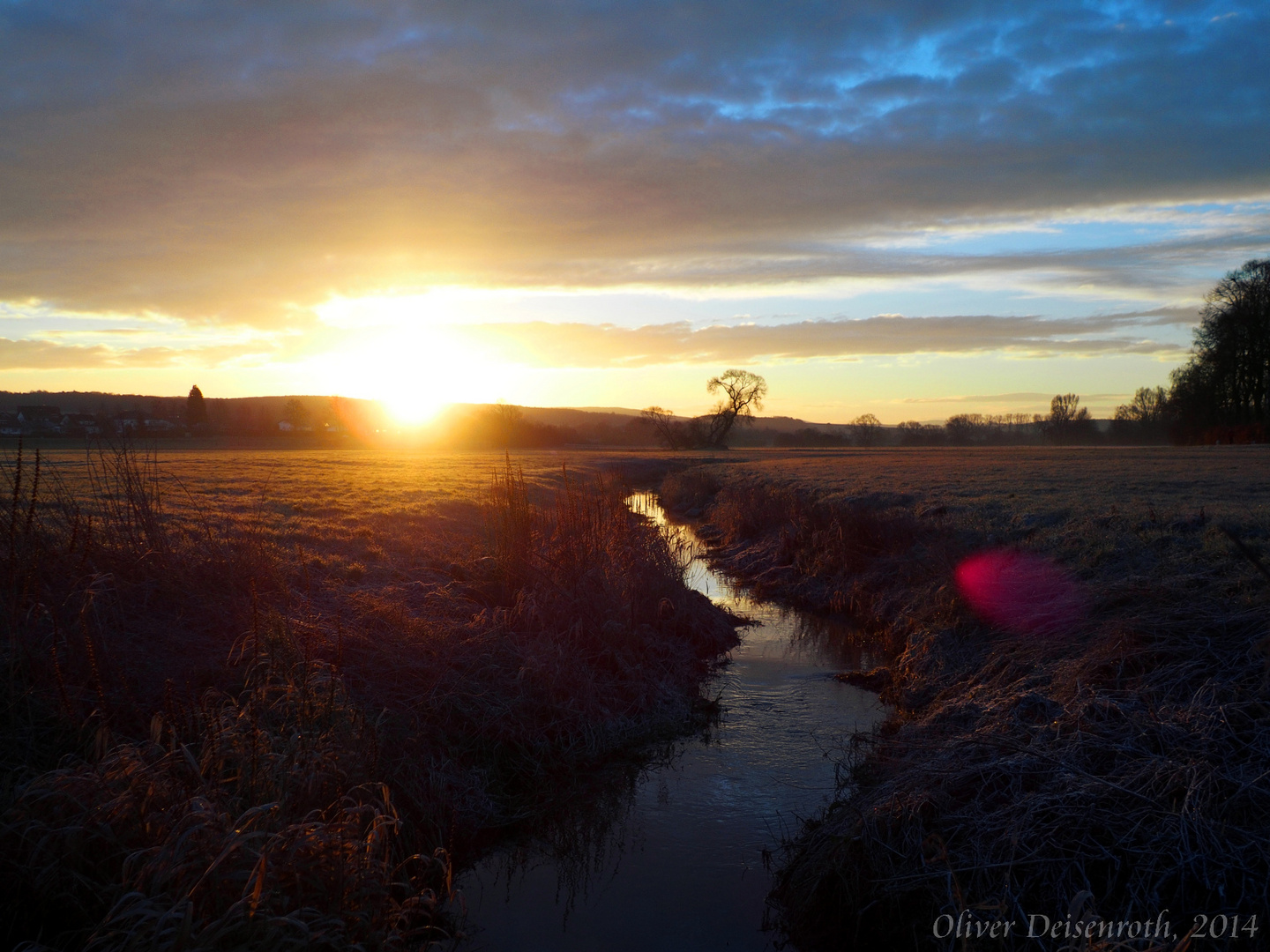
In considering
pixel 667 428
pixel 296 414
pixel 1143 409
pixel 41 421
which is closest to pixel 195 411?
pixel 296 414

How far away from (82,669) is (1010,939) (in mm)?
6491

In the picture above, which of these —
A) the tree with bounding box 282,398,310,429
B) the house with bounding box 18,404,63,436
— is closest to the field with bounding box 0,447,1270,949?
the house with bounding box 18,404,63,436

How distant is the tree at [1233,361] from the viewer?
151 ft

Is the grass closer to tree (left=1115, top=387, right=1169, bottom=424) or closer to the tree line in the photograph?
the tree line

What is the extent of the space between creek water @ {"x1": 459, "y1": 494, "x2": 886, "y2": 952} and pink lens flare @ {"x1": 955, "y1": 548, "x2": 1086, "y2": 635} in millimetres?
2003

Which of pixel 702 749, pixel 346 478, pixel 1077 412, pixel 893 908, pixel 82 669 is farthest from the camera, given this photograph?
pixel 1077 412

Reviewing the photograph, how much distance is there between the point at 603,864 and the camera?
5.50 meters

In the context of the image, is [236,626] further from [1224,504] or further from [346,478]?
[346,478]

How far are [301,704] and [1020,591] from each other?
8.55 m

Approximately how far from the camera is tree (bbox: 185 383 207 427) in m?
74.8

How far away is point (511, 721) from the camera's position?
686 centimetres

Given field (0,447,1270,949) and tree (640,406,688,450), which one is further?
tree (640,406,688,450)

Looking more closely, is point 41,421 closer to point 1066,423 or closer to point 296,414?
point 296,414

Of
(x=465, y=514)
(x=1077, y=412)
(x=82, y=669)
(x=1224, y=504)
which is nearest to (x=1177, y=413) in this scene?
(x=1077, y=412)
